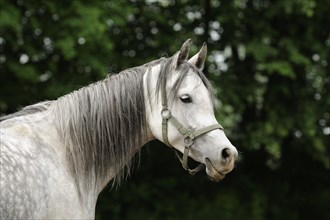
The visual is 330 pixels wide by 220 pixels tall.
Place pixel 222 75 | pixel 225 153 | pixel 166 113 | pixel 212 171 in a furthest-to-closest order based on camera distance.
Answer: pixel 222 75, pixel 166 113, pixel 212 171, pixel 225 153

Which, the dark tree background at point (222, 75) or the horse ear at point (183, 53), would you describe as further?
the dark tree background at point (222, 75)

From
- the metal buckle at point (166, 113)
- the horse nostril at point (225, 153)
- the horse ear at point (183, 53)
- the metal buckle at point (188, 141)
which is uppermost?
the horse ear at point (183, 53)

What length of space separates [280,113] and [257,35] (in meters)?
1.35

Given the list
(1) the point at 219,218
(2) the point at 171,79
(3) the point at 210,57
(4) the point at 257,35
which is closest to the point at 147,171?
(1) the point at 219,218

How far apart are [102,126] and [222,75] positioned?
662cm

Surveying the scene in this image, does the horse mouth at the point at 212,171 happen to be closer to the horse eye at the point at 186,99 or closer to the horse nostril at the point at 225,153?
the horse nostril at the point at 225,153

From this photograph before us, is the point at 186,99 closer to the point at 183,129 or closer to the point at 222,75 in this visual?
the point at 183,129

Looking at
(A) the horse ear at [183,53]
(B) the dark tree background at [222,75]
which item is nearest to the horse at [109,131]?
(A) the horse ear at [183,53]

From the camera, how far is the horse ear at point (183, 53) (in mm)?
4324

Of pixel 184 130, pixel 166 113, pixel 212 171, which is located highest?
pixel 166 113

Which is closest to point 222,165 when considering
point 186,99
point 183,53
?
point 186,99

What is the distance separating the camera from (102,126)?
4328 millimetres

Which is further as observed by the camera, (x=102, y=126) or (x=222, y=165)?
(x=102, y=126)

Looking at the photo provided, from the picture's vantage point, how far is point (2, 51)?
1007cm
